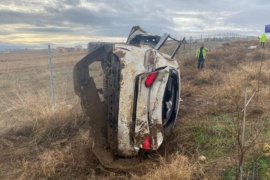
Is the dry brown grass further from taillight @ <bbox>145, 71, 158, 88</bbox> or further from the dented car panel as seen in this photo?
taillight @ <bbox>145, 71, 158, 88</bbox>

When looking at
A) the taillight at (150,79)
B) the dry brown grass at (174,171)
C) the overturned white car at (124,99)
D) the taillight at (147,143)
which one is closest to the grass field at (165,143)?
the dry brown grass at (174,171)

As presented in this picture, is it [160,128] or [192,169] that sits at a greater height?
[160,128]

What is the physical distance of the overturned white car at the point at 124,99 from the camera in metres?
4.65

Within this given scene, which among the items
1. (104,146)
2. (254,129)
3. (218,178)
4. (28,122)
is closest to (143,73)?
(104,146)

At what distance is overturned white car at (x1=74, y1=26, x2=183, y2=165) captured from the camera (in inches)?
183

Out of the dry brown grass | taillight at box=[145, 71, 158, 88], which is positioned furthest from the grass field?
taillight at box=[145, 71, 158, 88]

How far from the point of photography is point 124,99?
4633 millimetres

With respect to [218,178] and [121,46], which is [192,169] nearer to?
[218,178]

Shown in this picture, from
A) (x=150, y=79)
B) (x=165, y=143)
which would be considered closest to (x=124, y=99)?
(x=150, y=79)

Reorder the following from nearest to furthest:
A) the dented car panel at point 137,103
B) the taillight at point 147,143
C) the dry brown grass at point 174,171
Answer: the dry brown grass at point 174,171 < the dented car panel at point 137,103 < the taillight at point 147,143

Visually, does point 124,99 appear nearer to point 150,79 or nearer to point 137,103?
point 137,103

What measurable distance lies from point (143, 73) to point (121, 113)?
55cm

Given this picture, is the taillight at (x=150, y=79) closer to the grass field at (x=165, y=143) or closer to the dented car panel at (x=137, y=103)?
the dented car panel at (x=137, y=103)

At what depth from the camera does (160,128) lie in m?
4.88
